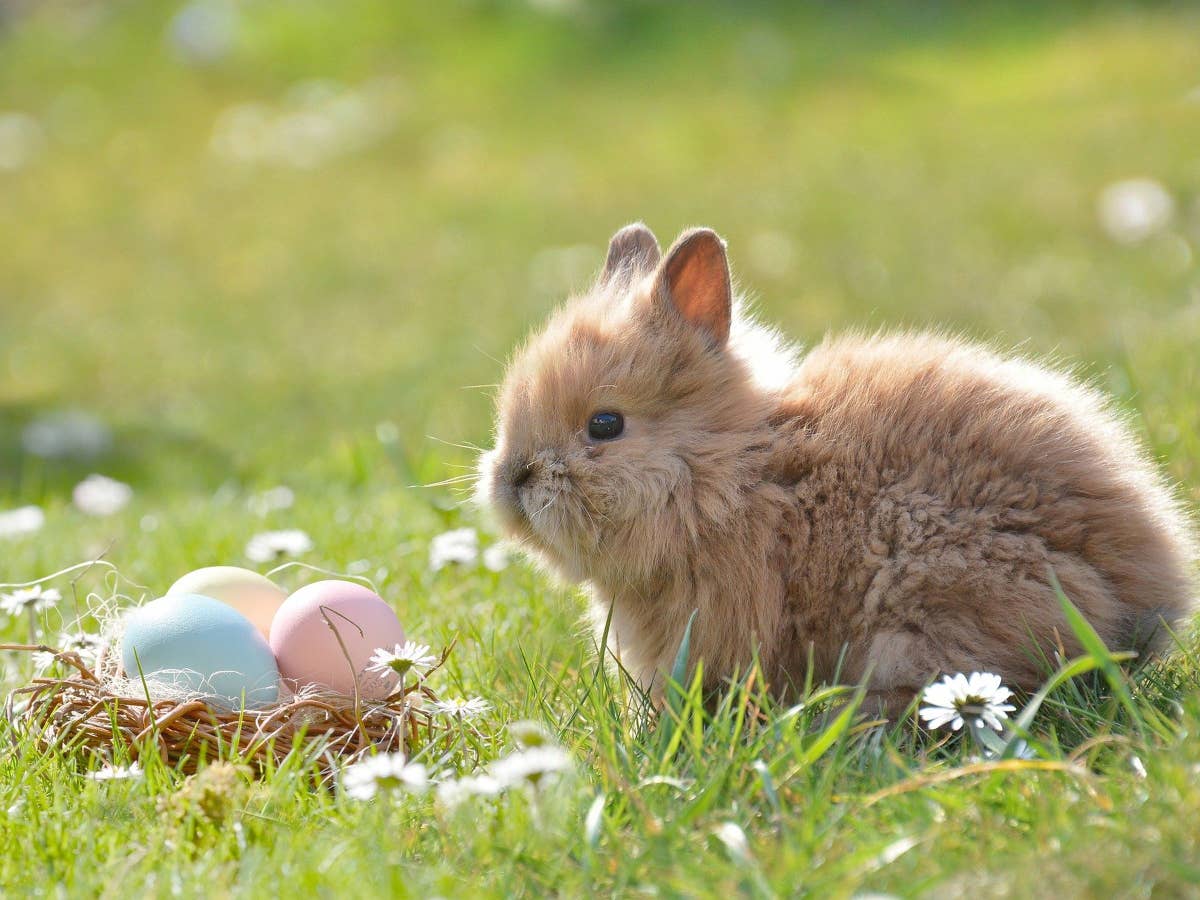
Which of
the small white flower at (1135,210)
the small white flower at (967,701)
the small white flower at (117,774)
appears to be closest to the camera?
the small white flower at (967,701)

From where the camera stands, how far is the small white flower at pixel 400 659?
2445 mm

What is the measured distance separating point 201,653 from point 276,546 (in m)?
0.89

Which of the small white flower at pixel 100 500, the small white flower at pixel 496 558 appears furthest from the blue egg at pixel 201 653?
the small white flower at pixel 100 500

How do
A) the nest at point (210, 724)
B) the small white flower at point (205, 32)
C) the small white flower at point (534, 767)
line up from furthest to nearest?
1. the small white flower at point (205, 32)
2. the nest at point (210, 724)
3. the small white flower at point (534, 767)

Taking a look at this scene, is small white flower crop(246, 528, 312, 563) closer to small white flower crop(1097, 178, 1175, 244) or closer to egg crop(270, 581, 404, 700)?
egg crop(270, 581, 404, 700)

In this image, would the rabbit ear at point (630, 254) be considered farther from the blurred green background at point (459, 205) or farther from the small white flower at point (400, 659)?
the blurred green background at point (459, 205)

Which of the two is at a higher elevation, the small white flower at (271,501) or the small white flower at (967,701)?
the small white flower at (967,701)

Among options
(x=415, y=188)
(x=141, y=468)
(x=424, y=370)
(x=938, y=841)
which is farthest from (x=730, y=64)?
(x=938, y=841)

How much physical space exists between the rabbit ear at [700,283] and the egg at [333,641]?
0.95 metres

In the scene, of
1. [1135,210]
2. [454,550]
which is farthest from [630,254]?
[1135,210]

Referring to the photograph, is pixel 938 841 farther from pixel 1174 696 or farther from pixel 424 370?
pixel 424 370

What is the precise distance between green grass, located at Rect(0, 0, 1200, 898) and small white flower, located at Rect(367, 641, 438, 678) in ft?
0.68

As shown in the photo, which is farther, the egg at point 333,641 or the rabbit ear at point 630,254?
the rabbit ear at point 630,254

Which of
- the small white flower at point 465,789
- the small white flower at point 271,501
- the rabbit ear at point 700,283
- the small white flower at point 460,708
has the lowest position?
the small white flower at point 271,501
